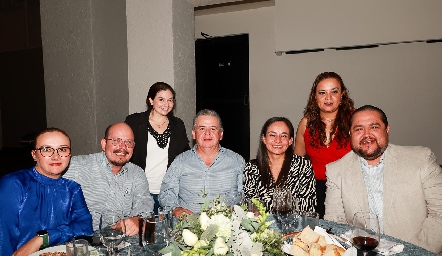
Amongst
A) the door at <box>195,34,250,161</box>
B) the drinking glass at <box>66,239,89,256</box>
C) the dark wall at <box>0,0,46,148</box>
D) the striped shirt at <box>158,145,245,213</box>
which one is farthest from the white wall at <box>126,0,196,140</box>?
the dark wall at <box>0,0,46,148</box>

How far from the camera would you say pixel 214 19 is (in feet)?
21.5

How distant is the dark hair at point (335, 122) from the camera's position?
9.22ft

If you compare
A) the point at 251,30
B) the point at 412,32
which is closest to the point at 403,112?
the point at 412,32

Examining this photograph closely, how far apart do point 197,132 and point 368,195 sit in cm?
120

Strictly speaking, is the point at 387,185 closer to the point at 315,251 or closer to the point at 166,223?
the point at 315,251

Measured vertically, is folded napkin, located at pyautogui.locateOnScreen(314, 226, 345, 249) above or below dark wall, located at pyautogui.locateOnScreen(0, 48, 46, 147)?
below

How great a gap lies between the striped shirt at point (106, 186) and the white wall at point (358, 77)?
13.9ft

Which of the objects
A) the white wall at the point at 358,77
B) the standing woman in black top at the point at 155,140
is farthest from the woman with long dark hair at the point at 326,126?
the white wall at the point at 358,77

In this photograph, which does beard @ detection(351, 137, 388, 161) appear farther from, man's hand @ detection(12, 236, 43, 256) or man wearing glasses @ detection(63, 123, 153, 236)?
man's hand @ detection(12, 236, 43, 256)

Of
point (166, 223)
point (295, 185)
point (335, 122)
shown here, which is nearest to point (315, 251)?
point (166, 223)

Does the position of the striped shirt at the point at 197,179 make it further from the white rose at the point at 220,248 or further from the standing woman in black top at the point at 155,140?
the white rose at the point at 220,248

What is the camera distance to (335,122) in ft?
9.40

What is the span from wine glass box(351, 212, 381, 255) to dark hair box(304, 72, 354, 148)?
153cm

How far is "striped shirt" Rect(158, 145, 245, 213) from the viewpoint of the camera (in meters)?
2.48
